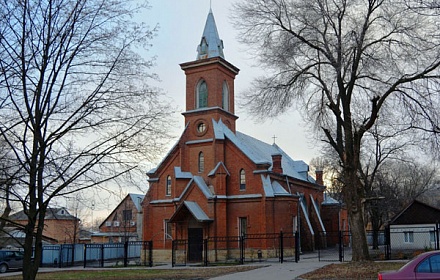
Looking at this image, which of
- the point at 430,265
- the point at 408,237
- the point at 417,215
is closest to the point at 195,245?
the point at 408,237

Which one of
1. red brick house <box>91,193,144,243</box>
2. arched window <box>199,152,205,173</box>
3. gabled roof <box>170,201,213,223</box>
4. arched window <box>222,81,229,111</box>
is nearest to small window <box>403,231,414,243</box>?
gabled roof <box>170,201,213,223</box>

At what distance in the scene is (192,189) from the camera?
35750 mm

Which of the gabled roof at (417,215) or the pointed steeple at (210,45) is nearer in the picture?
the gabled roof at (417,215)

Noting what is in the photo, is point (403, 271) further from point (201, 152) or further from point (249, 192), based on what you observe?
point (201, 152)

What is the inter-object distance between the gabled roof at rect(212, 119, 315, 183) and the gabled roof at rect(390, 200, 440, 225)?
11017 mm

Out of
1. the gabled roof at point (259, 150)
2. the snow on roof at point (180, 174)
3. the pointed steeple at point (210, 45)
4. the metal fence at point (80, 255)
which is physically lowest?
the metal fence at point (80, 255)

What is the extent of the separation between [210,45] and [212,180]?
11526 millimetres

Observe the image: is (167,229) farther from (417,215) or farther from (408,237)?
(417,215)

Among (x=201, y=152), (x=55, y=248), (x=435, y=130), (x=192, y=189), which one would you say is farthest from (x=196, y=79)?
(x=435, y=130)

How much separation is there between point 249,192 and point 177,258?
7.46 metres

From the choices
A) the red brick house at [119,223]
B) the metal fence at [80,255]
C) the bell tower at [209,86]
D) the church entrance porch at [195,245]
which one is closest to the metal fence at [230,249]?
the church entrance porch at [195,245]

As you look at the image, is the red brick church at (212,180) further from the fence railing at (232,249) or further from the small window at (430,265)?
the small window at (430,265)

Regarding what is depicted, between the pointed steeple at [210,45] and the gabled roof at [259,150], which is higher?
the pointed steeple at [210,45]

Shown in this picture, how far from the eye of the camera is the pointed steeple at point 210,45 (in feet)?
127
